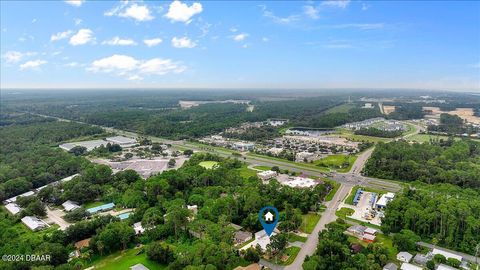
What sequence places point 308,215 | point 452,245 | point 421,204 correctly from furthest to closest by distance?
point 308,215 < point 421,204 < point 452,245

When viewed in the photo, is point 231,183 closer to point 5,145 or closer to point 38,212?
point 38,212

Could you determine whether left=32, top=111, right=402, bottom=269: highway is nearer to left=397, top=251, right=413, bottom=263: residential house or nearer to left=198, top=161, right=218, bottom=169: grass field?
left=397, top=251, right=413, bottom=263: residential house

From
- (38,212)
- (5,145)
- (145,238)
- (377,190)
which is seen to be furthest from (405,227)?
(5,145)

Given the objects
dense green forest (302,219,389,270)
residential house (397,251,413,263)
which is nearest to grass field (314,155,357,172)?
residential house (397,251,413,263)

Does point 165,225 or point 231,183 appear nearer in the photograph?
point 165,225

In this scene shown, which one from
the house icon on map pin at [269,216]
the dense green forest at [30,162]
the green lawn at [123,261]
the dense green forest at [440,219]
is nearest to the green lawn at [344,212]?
the dense green forest at [440,219]

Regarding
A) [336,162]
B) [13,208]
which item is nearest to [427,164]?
[336,162]
